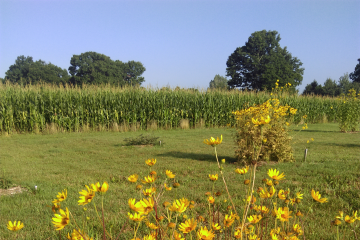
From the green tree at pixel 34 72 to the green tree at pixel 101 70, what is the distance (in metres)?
3.60

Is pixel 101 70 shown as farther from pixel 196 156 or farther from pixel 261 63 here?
pixel 196 156

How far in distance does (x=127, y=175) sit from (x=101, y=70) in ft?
136

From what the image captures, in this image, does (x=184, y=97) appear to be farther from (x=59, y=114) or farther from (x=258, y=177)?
(x=258, y=177)

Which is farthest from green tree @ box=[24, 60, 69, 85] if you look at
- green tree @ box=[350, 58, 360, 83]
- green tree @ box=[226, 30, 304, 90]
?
green tree @ box=[350, 58, 360, 83]

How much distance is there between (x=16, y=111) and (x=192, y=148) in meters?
7.52

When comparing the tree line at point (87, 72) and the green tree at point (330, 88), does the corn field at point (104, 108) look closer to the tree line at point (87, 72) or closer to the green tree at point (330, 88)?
the tree line at point (87, 72)

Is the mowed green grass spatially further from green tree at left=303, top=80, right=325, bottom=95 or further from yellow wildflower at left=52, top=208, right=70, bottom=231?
green tree at left=303, top=80, right=325, bottom=95

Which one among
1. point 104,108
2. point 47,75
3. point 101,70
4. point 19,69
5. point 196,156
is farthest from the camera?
point 19,69

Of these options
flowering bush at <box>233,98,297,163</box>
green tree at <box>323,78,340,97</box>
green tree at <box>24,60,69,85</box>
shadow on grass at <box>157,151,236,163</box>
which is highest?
green tree at <box>24,60,69,85</box>

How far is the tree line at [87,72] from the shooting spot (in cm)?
4184

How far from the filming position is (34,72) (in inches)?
1818

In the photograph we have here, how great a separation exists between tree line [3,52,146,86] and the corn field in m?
29.4

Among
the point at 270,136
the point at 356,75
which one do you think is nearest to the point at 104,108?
the point at 270,136

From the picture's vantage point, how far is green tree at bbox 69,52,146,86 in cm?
4141
